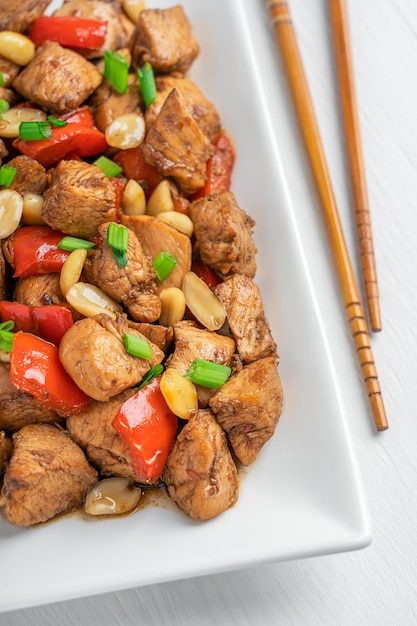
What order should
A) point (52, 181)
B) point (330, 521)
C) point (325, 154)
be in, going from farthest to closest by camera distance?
point (325, 154)
point (52, 181)
point (330, 521)

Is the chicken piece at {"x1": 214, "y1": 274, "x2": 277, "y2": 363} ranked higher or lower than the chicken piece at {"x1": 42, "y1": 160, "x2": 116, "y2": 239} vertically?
lower

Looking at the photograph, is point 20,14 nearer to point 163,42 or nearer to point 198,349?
point 163,42

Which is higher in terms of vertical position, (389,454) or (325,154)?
(325,154)

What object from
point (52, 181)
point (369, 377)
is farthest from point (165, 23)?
point (369, 377)

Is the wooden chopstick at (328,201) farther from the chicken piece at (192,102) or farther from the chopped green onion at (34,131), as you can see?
the chopped green onion at (34,131)

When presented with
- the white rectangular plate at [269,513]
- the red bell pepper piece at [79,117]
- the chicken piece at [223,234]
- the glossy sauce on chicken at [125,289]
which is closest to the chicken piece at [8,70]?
the glossy sauce on chicken at [125,289]

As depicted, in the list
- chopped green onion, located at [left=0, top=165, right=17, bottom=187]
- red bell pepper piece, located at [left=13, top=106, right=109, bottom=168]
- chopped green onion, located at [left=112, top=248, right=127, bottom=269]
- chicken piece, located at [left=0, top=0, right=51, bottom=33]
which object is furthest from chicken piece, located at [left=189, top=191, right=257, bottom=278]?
chicken piece, located at [left=0, top=0, right=51, bottom=33]

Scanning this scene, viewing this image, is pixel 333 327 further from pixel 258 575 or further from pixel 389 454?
pixel 258 575

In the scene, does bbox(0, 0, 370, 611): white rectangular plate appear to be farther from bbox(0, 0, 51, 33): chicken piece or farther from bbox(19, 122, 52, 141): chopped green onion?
bbox(0, 0, 51, 33): chicken piece
